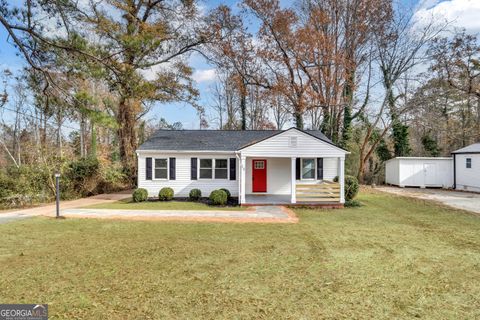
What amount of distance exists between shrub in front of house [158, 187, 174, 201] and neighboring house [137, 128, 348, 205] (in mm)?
497

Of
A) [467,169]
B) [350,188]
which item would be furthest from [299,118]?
[467,169]

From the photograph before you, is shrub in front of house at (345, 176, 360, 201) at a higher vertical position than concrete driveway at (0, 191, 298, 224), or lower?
higher

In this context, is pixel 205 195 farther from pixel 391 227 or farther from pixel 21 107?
pixel 21 107

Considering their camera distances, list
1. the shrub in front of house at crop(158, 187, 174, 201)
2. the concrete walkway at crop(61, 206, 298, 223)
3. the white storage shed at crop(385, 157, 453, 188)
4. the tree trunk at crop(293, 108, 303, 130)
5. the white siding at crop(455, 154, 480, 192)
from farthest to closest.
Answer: the tree trunk at crop(293, 108, 303, 130) → the white storage shed at crop(385, 157, 453, 188) → the white siding at crop(455, 154, 480, 192) → the shrub in front of house at crop(158, 187, 174, 201) → the concrete walkway at crop(61, 206, 298, 223)

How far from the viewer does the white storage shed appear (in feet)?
59.0

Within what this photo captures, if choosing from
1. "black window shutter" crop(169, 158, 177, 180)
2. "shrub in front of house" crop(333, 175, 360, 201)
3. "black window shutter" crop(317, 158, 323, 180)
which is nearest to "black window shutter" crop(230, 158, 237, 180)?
"black window shutter" crop(169, 158, 177, 180)

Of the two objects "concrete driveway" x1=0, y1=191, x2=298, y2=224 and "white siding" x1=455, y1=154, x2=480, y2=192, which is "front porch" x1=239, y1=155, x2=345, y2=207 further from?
"white siding" x1=455, y1=154, x2=480, y2=192

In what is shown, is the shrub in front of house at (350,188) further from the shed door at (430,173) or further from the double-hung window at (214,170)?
the shed door at (430,173)

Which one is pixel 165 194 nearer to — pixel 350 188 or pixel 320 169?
pixel 320 169

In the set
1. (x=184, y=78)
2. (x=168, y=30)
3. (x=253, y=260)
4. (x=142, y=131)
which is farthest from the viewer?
(x=142, y=131)

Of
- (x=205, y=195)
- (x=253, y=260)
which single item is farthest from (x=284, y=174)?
(x=253, y=260)

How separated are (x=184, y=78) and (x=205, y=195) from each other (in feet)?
32.4

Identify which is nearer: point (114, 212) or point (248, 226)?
point (248, 226)

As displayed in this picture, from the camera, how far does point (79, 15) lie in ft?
25.3
